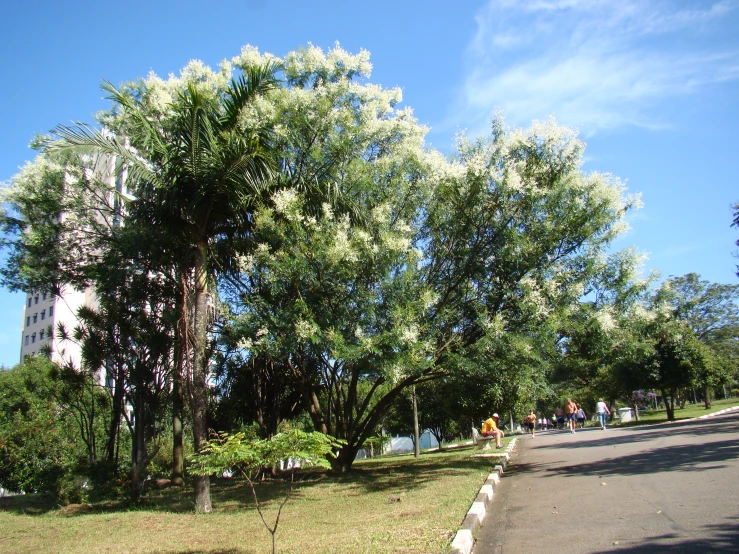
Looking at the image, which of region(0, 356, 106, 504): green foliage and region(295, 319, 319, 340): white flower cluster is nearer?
region(295, 319, 319, 340): white flower cluster

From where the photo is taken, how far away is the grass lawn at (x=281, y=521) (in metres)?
6.44

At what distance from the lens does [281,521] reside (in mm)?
8148

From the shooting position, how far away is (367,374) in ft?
41.3

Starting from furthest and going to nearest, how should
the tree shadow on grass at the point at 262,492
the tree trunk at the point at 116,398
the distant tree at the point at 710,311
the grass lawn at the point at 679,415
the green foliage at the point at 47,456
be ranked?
the distant tree at the point at 710,311
the grass lawn at the point at 679,415
the tree trunk at the point at 116,398
the green foliage at the point at 47,456
the tree shadow on grass at the point at 262,492

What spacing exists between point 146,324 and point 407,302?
6.93 m

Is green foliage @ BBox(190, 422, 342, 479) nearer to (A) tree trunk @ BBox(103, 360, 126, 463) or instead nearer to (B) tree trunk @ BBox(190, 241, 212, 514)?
(B) tree trunk @ BBox(190, 241, 212, 514)

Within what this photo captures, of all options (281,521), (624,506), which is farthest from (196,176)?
(624,506)

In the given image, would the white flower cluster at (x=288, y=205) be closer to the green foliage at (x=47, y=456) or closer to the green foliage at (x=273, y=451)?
the green foliage at (x=273, y=451)

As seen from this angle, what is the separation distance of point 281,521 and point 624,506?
5.02 meters

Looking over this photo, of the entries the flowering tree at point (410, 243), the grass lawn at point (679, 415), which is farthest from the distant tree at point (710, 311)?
the flowering tree at point (410, 243)

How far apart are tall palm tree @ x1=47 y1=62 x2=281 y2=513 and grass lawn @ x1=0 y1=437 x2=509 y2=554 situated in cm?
147

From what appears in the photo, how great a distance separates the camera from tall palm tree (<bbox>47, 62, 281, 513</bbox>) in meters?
10.3

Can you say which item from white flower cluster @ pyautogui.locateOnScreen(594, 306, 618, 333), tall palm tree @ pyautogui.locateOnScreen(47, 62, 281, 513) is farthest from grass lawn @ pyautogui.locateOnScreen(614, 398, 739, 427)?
tall palm tree @ pyautogui.locateOnScreen(47, 62, 281, 513)

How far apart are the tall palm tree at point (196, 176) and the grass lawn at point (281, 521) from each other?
1469mm
